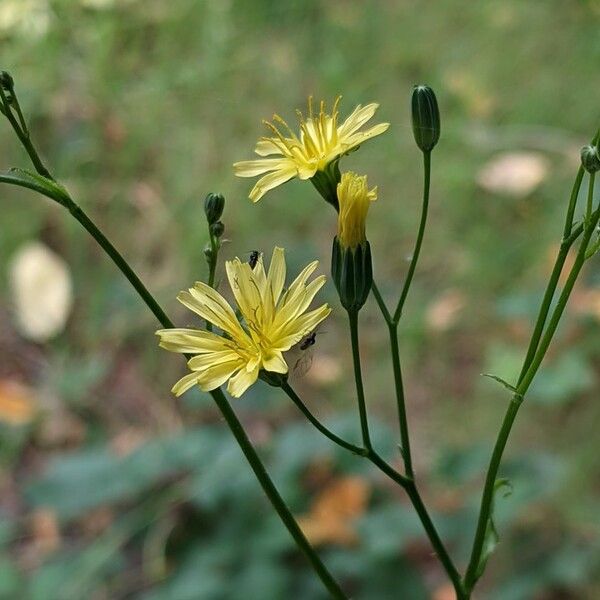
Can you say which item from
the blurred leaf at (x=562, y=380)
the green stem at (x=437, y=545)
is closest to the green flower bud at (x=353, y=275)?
the green stem at (x=437, y=545)

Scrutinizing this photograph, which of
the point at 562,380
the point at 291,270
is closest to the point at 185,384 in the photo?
the point at 562,380

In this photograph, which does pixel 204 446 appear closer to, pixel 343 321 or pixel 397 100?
pixel 343 321

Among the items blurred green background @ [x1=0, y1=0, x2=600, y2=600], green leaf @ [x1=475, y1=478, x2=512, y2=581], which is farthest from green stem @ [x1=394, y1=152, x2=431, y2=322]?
blurred green background @ [x1=0, y1=0, x2=600, y2=600]

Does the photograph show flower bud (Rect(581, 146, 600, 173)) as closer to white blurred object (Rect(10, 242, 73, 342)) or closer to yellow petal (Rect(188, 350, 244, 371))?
yellow petal (Rect(188, 350, 244, 371))

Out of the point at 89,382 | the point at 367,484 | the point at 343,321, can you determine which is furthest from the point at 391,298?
the point at 89,382

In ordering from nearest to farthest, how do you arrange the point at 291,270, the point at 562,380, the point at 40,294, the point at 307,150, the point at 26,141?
the point at 26,141 → the point at 307,150 → the point at 562,380 → the point at 291,270 → the point at 40,294

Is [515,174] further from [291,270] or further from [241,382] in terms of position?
[241,382]
